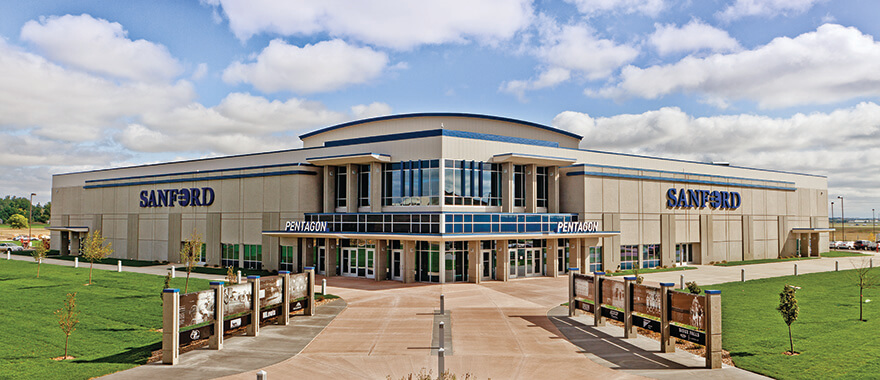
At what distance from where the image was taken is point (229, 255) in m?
47.2

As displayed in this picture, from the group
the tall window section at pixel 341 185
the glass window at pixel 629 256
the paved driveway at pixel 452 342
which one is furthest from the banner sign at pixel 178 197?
the glass window at pixel 629 256

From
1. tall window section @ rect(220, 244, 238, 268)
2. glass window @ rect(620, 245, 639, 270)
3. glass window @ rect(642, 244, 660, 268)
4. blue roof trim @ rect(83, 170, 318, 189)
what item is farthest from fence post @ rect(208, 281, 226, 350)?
glass window @ rect(642, 244, 660, 268)

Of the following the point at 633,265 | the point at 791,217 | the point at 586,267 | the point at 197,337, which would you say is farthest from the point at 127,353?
the point at 791,217

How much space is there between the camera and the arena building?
36.8 metres

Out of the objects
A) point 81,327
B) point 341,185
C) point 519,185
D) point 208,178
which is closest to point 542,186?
point 519,185

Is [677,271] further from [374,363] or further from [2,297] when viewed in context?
[2,297]

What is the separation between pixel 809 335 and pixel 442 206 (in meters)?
23.0

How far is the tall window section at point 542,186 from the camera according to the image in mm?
42562

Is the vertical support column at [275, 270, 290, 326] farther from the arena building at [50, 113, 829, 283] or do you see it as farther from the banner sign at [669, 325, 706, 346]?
the banner sign at [669, 325, 706, 346]

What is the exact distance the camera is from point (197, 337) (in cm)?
1611

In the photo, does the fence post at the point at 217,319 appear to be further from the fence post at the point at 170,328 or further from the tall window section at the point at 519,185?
the tall window section at the point at 519,185

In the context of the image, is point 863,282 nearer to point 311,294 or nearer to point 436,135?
point 436,135

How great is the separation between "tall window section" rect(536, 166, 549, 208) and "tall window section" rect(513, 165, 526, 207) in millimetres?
1882

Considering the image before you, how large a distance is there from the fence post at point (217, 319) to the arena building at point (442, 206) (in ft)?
58.3
